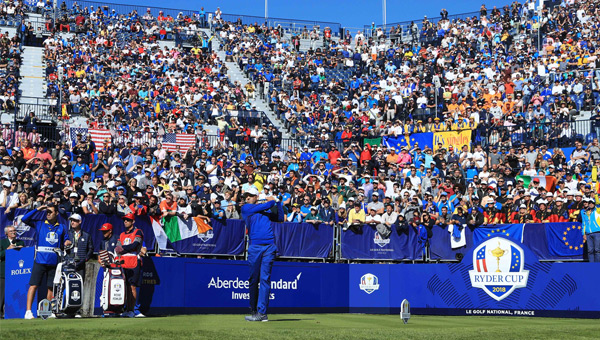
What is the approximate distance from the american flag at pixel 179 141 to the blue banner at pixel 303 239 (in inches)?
373

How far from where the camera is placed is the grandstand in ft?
81.9

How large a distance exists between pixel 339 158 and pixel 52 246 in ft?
60.1

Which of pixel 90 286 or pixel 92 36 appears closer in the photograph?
pixel 90 286

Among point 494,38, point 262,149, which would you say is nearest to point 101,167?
point 262,149

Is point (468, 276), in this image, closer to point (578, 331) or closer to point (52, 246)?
point (578, 331)

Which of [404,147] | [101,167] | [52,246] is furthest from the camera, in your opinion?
[404,147]

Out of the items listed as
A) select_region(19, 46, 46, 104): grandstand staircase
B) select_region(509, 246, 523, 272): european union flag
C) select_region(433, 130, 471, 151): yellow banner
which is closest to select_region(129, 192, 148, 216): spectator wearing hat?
select_region(509, 246, 523, 272): european union flag

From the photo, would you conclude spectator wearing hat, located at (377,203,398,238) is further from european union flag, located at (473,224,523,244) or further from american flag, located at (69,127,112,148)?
american flag, located at (69,127,112,148)

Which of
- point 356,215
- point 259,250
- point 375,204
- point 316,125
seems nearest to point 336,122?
point 316,125

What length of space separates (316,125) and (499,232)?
17.3 m

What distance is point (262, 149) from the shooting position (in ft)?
115

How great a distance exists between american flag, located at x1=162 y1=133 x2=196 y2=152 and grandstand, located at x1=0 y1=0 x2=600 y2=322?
0.09m

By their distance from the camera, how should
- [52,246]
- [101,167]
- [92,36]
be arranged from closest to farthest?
[52,246]
[101,167]
[92,36]

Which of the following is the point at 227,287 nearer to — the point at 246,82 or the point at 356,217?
the point at 356,217
